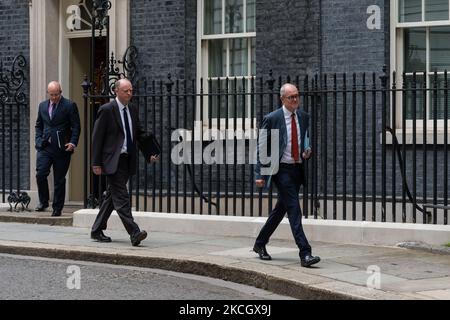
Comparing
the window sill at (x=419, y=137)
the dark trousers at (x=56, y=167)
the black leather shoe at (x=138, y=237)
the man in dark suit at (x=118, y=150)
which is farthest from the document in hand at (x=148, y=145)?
the window sill at (x=419, y=137)

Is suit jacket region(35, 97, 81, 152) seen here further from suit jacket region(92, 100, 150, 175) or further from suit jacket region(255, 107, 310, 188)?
suit jacket region(255, 107, 310, 188)

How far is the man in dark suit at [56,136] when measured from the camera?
13.5 m

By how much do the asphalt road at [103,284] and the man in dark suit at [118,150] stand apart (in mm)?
757

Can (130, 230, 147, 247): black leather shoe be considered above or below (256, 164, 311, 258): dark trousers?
below

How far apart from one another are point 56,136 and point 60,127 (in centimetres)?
14

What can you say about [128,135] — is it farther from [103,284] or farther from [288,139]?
[103,284]

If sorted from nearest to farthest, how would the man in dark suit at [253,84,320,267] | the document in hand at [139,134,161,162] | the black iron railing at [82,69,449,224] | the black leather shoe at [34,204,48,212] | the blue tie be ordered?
the man in dark suit at [253,84,320,267] → the blue tie → the document in hand at [139,134,161,162] → the black iron railing at [82,69,449,224] → the black leather shoe at [34,204,48,212]

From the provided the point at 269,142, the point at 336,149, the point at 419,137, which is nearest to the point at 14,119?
the point at 336,149

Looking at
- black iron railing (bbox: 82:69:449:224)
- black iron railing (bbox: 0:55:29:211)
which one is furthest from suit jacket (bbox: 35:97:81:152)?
black iron railing (bbox: 0:55:29:211)

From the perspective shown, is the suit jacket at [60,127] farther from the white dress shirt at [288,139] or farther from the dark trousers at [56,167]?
the white dress shirt at [288,139]

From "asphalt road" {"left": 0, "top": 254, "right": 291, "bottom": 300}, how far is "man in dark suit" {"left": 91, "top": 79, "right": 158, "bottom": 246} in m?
0.76

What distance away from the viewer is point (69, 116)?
44.7 ft

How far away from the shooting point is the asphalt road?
27.0 feet
